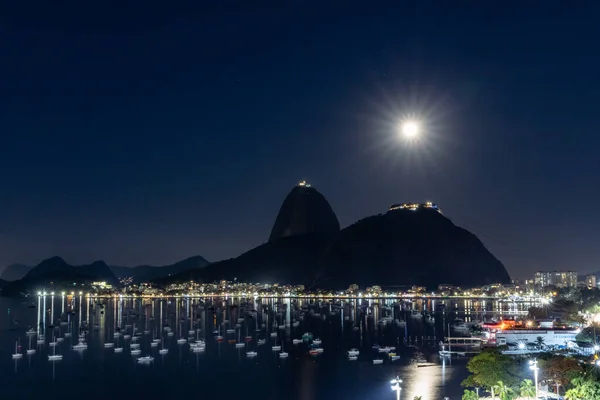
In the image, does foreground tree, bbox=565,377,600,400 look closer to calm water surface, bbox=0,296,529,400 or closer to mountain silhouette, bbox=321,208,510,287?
calm water surface, bbox=0,296,529,400

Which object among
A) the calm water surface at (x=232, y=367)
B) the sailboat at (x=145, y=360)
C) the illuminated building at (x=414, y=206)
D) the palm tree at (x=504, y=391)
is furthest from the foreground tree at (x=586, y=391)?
the illuminated building at (x=414, y=206)

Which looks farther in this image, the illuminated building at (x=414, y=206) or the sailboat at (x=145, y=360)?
the illuminated building at (x=414, y=206)

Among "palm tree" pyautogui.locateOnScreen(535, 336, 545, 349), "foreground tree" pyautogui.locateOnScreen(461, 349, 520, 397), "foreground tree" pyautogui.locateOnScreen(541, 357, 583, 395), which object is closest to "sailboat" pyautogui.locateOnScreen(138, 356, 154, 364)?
"foreground tree" pyautogui.locateOnScreen(461, 349, 520, 397)

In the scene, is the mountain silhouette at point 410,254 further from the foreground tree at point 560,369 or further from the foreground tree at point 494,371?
the foreground tree at point 560,369

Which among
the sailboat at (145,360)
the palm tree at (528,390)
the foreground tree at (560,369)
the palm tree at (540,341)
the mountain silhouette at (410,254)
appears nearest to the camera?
the palm tree at (528,390)

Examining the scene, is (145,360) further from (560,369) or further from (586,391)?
(586,391)

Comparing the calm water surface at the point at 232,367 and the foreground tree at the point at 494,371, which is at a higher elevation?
the foreground tree at the point at 494,371
